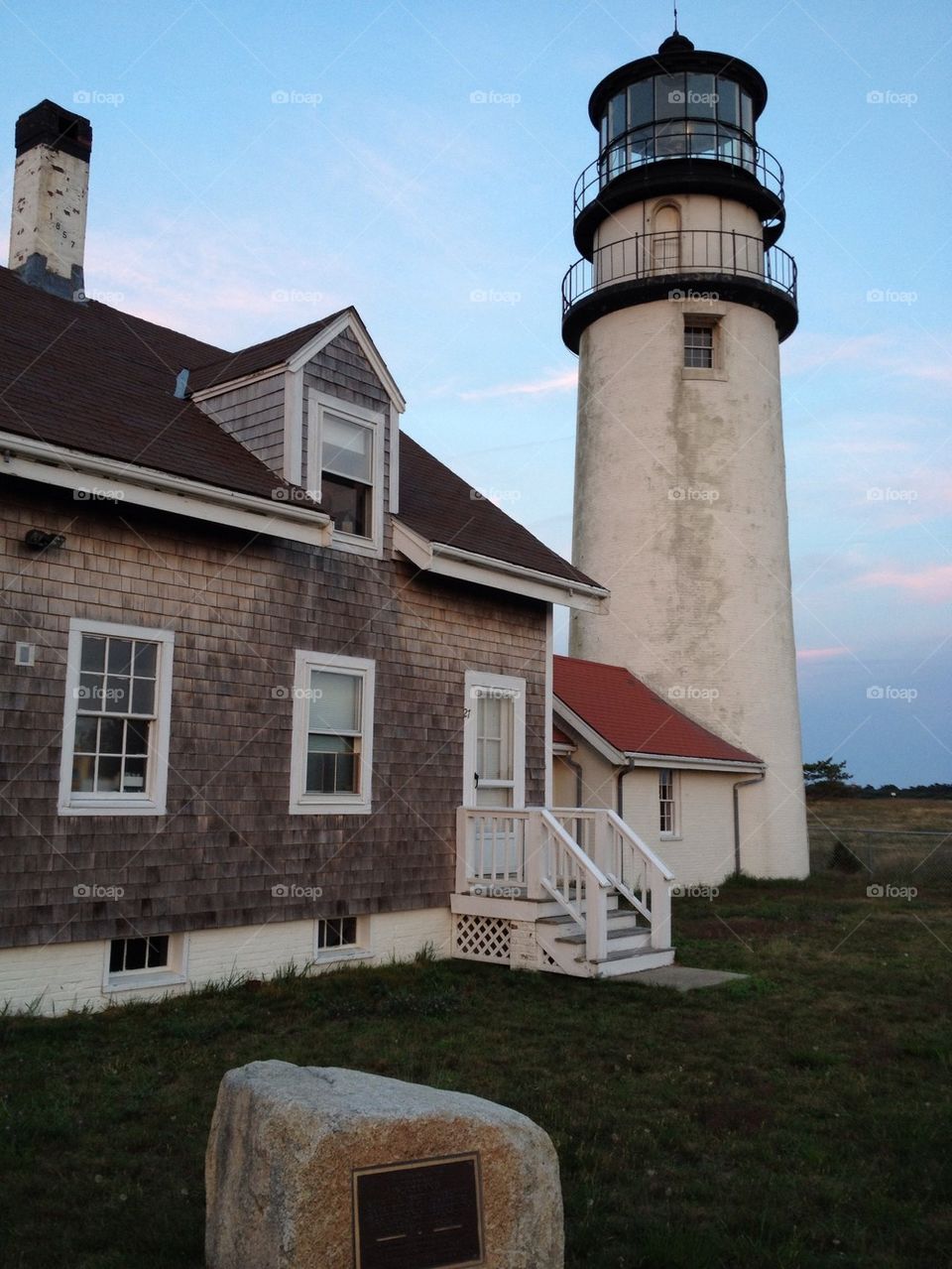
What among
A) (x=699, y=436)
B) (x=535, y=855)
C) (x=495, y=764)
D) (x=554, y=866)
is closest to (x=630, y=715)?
(x=699, y=436)

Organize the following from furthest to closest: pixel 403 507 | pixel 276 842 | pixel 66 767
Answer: pixel 403 507, pixel 276 842, pixel 66 767

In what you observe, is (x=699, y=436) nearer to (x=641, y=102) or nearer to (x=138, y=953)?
(x=641, y=102)

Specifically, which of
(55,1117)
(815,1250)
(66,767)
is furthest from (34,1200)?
(66,767)

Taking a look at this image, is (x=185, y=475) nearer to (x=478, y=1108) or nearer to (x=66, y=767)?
(x=66, y=767)

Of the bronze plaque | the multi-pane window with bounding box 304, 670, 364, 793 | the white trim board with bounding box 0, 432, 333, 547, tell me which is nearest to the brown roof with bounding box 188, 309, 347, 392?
the white trim board with bounding box 0, 432, 333, 547

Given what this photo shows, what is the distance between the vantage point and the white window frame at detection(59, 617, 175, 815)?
907cm

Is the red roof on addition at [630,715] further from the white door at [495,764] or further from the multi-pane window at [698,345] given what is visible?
the multi-pane window at [698,345]

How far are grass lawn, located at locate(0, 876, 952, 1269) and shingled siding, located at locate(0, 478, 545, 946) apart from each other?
883 mm

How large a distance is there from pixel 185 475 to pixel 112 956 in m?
4.20

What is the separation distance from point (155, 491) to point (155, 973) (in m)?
4.19

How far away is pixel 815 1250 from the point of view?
4727mm

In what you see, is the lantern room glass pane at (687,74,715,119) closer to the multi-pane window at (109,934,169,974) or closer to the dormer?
the dormer

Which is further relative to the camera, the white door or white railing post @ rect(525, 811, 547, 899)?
the white door

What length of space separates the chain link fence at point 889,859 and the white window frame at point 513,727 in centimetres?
1180
